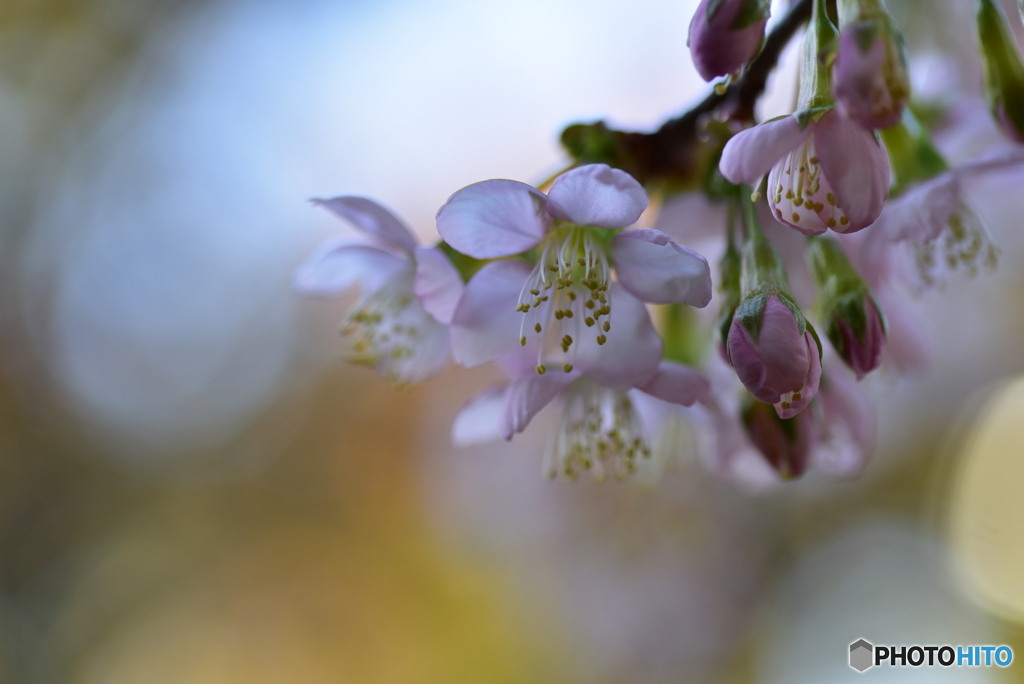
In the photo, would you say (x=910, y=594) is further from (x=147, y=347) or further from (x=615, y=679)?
(x=147, y=347)

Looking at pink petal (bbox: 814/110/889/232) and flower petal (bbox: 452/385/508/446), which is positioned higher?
pink petal (bbox: 814/110/889/232)

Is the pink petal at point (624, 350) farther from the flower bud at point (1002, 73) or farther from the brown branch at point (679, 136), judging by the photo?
the flower bud at point (1002, 73)

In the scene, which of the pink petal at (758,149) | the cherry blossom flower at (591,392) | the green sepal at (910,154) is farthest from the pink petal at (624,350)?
the green sepal at (910,154)

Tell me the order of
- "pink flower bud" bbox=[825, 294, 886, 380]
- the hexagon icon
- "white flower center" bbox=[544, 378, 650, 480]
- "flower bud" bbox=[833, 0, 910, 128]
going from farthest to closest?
the hexagon icon → "white flower center" bbox=[544, 378, 650, 480] → "pink flower bud" bbox=[825, 294, 886, 380] → "flower bud" bbox=[833, 0, 910, 128]

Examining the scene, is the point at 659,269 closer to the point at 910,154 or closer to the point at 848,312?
the point at 848,312

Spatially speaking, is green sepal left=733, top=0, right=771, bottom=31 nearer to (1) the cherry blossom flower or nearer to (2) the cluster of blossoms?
(2) the cluster of blossoms

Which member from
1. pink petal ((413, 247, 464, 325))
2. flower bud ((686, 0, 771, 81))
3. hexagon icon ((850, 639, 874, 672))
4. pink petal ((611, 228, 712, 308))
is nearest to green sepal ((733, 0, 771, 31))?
flower bud ((686, 0, 771, 81))

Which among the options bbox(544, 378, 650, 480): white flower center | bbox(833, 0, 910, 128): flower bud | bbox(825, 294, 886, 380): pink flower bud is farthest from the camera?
bbox(544, 378, 650, 480): white flower center
